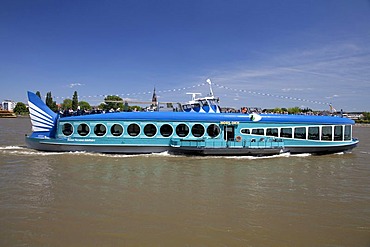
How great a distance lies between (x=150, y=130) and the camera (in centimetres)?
1661

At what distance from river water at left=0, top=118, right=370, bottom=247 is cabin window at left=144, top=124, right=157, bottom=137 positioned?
8.61 ft

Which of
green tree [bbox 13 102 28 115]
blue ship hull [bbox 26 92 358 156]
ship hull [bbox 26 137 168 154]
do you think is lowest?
ship hull [bbox 26 137 168 154]

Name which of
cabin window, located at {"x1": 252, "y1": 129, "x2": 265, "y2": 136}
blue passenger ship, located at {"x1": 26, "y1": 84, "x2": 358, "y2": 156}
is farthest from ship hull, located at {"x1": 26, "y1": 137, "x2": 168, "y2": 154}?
cabin window, located at {"x1": 252, "y1": 129, "x2": 265, "y2": 136}

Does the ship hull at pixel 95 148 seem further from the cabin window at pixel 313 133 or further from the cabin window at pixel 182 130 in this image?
the cabin window at pixel 313 133

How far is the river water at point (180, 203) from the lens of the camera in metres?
6.42

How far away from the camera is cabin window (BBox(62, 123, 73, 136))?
16.6 m

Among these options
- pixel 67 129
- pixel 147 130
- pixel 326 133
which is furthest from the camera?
pixel 326 133

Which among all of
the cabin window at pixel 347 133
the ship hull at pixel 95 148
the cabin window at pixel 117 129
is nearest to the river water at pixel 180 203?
the ship hull at pixel 95 148

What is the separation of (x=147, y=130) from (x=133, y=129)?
2.72ft

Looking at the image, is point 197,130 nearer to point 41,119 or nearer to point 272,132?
point 272,132

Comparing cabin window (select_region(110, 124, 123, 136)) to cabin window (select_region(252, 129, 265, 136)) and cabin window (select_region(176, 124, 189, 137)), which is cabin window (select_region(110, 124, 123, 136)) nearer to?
cabin window (select_region(176, 124, 189, 137))

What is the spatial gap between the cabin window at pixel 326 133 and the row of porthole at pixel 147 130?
6553mm

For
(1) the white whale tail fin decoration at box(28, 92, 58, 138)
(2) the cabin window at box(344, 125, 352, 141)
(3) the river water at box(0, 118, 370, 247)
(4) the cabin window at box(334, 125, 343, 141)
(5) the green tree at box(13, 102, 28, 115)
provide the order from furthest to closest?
(5) the green tree at box(13, 102, 28, 115) → (2) the cabin window at box(344, 125, 352, 141) → (4) the cabin window at box(334, 125, 343, 141) → (1) the white whale tail fin decoration at box(28, 92, 58, 138) → (3) the river water at box(0, 118, 370, 247)

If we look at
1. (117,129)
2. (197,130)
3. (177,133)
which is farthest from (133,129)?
(197,130)
